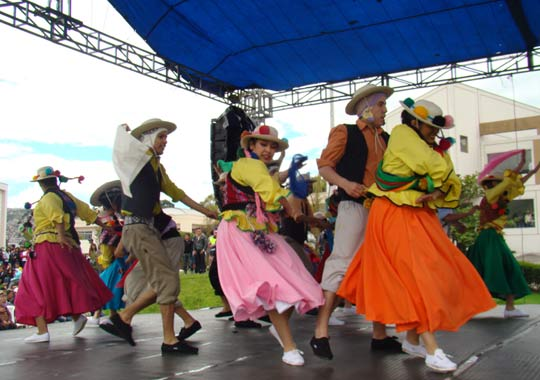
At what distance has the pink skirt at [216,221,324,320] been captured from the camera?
3859mm

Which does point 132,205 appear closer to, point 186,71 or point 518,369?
point 518,369

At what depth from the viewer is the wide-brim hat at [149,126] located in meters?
4.92

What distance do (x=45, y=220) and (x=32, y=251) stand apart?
35 cm

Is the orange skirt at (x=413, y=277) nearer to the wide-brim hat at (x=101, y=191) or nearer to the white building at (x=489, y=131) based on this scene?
the wide-brim hat at (x=101, y=191)

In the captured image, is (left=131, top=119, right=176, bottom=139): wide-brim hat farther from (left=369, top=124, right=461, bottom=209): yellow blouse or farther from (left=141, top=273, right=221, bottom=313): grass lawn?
(left=141, top=273, right=221, bottom=313): grass lawn

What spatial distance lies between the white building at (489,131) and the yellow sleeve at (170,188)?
28477 millimetres

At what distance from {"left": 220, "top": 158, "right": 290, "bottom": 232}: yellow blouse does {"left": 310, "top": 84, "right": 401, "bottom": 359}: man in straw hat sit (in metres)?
0.42

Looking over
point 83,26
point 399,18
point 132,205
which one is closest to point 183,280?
point 83,26

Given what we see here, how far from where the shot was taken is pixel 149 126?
16.2ft

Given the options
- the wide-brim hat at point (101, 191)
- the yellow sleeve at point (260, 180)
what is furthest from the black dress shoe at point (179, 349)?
the wide-brim hat at point (101, 191)

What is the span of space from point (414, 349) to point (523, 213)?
107 feet

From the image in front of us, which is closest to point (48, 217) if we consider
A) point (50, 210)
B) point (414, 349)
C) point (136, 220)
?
point (50, 210)

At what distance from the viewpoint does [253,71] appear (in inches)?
385

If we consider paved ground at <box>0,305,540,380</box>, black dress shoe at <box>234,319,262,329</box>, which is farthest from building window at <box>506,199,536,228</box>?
Result: black dress shoe at <box>234,319,262,329</box>
